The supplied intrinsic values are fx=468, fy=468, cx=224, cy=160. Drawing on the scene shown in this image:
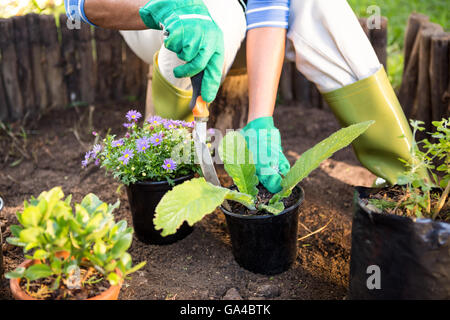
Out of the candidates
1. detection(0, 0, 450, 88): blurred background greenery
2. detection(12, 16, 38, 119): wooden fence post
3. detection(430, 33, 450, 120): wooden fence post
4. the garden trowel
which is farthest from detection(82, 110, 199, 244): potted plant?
detection(0, 0, 450, 88): blurred background greenery

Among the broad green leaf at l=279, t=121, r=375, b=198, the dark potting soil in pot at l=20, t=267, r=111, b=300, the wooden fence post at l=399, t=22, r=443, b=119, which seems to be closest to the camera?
the dark potting soil in pot at l=20, t=267, r=111, b=300

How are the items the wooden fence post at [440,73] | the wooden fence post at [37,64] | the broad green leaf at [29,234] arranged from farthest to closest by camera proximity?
the wooden fence post at [37,64], the wooden fence post at [440,73], the broad green leaf at [29,234]

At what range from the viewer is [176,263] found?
1.73 metres

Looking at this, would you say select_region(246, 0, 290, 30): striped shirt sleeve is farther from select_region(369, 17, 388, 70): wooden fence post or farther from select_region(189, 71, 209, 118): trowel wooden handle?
select_region(369, 17, 388, 70): wooden fence post

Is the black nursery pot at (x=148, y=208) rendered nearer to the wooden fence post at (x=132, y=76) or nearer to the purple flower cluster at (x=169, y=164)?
the purple flower cluster at (x=169, y=164)

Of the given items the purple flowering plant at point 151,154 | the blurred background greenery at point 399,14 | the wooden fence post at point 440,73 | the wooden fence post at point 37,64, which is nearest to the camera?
the purple flowering plant at point 151,154

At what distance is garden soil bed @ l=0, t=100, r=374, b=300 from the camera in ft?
5.19

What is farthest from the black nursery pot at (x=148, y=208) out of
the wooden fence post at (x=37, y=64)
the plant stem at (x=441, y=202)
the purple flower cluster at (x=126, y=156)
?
the wooden fence post at (x=37, y=64)

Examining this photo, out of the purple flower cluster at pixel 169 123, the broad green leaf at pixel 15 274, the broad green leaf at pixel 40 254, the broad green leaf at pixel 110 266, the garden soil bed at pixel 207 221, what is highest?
Result: the purple flower cluster at pixel 169 123

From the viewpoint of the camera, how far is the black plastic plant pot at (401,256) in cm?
122

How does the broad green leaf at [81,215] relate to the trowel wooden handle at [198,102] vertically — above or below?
below

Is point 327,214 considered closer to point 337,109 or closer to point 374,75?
point 337,109

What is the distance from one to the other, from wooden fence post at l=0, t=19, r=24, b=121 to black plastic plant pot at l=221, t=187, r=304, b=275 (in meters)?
1.82
